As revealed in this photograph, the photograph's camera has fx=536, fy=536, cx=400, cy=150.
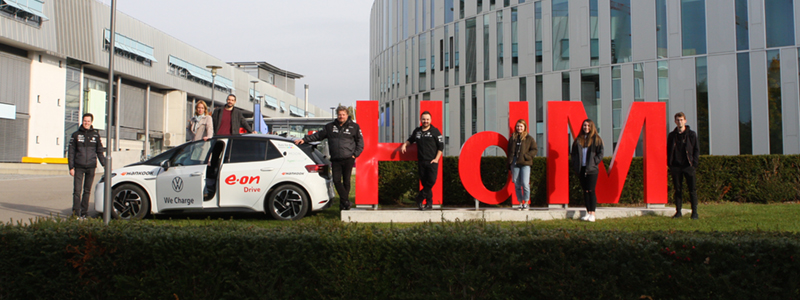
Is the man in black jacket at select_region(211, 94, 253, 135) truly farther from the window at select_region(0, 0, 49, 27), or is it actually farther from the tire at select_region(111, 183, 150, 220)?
the window at select_region(0, 0, 49, 27)

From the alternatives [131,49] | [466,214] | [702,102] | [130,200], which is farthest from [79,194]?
[131,49]

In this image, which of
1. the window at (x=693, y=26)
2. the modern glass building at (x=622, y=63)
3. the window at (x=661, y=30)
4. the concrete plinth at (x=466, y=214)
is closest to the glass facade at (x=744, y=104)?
the modern glass building at (x=622, y=63)

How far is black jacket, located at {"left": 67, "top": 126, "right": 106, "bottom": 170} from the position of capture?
9.00 meters

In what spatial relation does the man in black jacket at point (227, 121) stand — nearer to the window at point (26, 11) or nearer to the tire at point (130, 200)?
the tire at point (130, 200)

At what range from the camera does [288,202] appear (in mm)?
8516

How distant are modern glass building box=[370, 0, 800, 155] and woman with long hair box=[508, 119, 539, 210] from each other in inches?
501

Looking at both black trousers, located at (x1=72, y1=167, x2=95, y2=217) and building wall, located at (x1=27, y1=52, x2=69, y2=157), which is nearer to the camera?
black trousers, located at (x1=72, y1=167, x2=95, y2=217)

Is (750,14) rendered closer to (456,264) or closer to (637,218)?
(637,218)

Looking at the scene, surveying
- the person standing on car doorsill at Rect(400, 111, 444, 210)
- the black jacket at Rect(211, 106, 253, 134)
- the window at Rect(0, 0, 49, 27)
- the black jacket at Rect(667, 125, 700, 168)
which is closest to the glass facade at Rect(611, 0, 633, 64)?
the black jacket at Rect(667, 125, 700, 168)

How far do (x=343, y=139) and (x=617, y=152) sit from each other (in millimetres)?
4839

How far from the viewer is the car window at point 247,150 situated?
8656 mm

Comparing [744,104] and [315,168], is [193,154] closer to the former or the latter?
[315,168]

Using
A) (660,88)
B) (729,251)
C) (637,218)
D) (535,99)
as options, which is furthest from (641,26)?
(729,251)

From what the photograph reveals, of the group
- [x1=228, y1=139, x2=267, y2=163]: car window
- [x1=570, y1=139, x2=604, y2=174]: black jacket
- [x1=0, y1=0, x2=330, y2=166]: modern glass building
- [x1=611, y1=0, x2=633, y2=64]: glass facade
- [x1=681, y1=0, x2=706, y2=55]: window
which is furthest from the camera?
[x1=0, y1=0, x2=330, y2=166]: modern glass building
